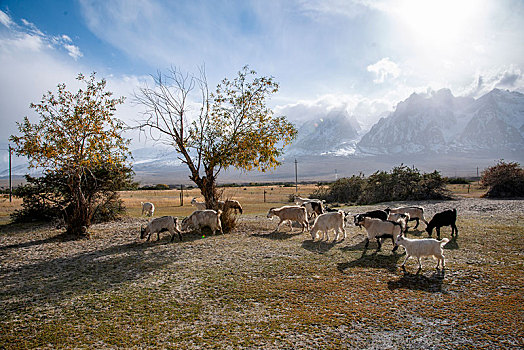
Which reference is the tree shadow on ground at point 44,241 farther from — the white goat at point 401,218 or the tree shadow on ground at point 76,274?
the white goat at point 401,218

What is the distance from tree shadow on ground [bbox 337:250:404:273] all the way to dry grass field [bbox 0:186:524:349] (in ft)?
0.10

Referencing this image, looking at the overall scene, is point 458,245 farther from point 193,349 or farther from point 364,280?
point 193,349

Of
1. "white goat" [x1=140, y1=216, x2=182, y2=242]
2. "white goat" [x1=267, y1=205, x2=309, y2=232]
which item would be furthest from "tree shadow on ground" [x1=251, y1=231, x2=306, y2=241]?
"white goat" [x1=140, y1=216, x2=182, y2=242]

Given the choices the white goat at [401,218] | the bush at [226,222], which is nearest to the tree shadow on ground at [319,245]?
the white goat at [401,218]

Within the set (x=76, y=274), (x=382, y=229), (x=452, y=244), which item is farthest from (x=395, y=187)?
(x=76, y=274)

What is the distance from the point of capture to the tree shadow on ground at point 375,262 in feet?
27.8

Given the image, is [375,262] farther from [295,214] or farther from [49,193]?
[49,193]

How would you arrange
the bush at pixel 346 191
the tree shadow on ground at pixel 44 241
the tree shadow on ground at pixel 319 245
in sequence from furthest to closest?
the bush at pixel 346 191
the tree shadow on ground at pixel 44 241
the tree shadow on ground at pixel 319 245

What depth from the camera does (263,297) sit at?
258 inches

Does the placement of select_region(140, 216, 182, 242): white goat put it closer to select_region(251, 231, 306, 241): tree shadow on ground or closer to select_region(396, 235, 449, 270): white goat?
select_region(251, 231, 306, 241): tree shadow on ground

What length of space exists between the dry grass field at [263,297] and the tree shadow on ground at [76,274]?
0.15ft

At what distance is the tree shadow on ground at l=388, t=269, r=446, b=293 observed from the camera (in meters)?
6.86

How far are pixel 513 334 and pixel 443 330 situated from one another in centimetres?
98

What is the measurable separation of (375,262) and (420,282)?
1799 millimetres
